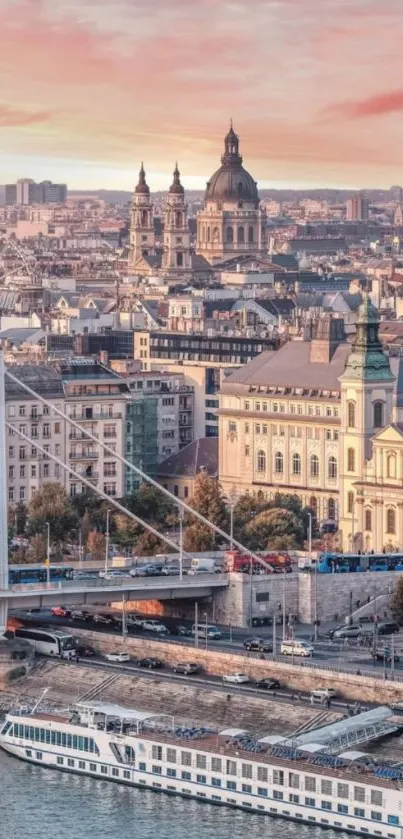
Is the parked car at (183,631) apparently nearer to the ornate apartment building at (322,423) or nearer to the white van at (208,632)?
the white van at (208,632)

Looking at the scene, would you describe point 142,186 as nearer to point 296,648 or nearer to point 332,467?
point 332,467

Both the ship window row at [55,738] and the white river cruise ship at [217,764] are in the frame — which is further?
the ship window row at [55,738]

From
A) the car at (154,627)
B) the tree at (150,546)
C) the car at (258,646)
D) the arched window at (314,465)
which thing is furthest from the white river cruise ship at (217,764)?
the arched window at (314,465)

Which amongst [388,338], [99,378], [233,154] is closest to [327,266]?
[233,154]

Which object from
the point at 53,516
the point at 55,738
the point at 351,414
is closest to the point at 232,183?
the point at 351,414

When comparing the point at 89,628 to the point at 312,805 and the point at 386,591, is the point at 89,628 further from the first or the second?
the point at 312,805
